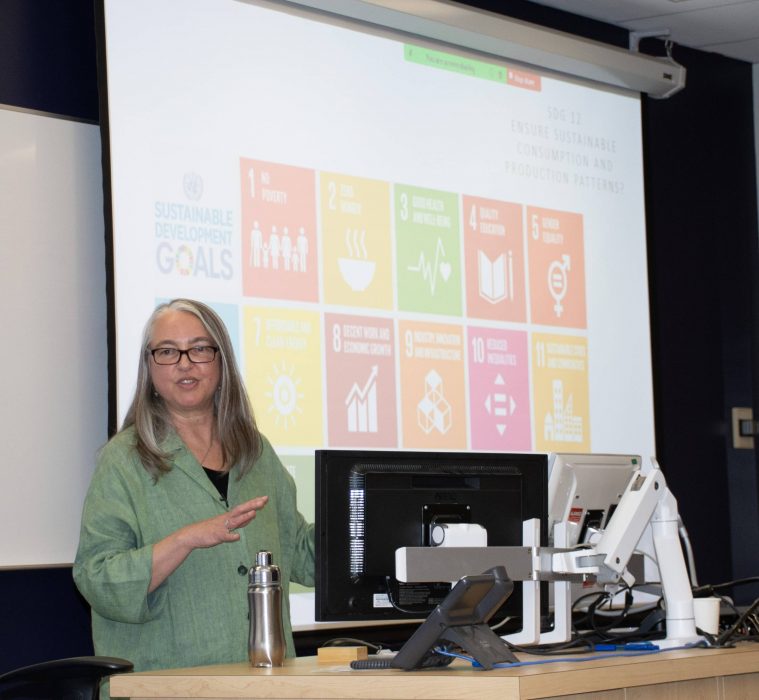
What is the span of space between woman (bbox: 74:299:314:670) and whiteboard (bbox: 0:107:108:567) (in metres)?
0.63

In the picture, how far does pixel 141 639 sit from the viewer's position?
100 inches

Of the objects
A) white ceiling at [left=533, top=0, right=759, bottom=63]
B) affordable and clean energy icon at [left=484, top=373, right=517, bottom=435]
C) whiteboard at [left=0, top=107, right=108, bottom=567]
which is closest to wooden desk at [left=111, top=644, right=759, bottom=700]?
whiteboard at [left=0, top=107, right=108, bottom=567]

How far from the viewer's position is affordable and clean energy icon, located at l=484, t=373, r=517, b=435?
417 cm

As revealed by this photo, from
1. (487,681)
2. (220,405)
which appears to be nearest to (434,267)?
(220,405)

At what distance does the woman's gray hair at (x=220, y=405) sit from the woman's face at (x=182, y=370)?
0.01 m

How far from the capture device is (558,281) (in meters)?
4.46

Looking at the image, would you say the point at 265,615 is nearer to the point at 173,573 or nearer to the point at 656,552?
the point at 173,573

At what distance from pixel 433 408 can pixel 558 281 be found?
2.60ft

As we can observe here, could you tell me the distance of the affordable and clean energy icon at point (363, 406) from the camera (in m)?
3.77

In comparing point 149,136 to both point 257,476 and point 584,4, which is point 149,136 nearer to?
point 257,476

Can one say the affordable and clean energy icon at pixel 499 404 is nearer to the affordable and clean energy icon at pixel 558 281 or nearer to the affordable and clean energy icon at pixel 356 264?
the affordable and clean energy icon at pixel 558 281

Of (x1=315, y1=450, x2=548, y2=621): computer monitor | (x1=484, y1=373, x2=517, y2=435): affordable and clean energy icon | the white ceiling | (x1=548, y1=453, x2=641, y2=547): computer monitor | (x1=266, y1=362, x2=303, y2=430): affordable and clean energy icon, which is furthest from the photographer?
the white ceiling

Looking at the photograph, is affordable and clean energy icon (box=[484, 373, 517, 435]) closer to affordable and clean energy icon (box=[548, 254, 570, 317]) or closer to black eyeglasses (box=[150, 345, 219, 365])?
affordable and clean energy icon (box=[548, 254, 570, 317])

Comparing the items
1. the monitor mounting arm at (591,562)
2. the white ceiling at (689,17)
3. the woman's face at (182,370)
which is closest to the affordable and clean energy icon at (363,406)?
the woman's face at (182,370)
